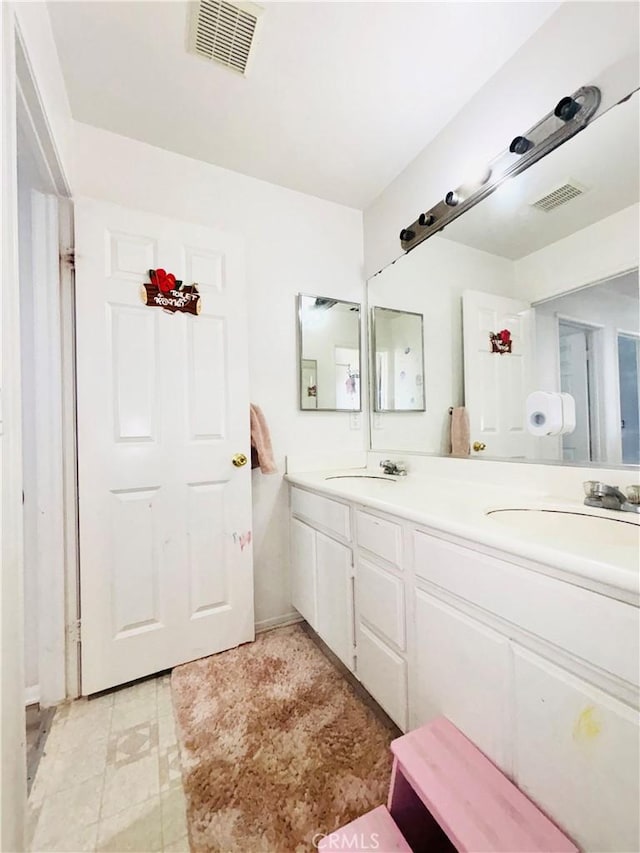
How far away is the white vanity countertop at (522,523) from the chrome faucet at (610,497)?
3cm

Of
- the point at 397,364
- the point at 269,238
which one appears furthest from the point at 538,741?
the point at 269,238

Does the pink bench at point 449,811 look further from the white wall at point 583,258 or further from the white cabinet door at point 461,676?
the white wall at point 583,258

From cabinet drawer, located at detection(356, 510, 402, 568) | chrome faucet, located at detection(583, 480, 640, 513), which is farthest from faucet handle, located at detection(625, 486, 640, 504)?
cabinet drawer, located at detection(356, 510, 402, 568)

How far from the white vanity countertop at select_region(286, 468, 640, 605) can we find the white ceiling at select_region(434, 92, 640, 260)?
0.99 m

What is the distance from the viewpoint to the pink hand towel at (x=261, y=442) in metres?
1.79

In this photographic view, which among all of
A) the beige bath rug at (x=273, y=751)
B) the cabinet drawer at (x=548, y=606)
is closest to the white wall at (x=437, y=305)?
the cabinet drawer at (x=548, y=606)

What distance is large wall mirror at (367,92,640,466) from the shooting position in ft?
3.60

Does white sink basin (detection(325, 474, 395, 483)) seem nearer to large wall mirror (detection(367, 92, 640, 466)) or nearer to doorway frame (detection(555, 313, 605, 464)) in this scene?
large wall mirror (detection(367, 92, 640, 466))

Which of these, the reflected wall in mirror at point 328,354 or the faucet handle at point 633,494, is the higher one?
the reflected wall in mirror at point 328,354

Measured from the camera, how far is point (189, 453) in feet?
5.32

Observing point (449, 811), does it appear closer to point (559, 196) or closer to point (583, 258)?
point (583, 258)

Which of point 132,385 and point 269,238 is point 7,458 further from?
point 269,238

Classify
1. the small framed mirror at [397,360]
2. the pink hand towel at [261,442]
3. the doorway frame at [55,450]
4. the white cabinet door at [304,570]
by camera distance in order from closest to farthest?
the doorway frame at [55,450]
the white cabinet door at [304,570]
the pink hand towel at [261,442]
the small framed mirror at [397,360]

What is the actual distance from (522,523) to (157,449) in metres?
1.46
